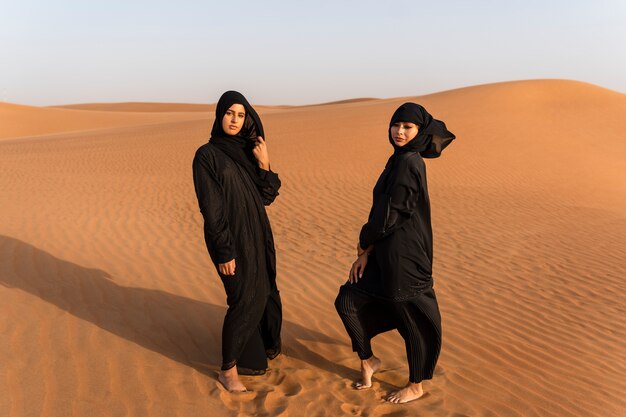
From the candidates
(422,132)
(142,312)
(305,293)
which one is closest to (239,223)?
(422,132)

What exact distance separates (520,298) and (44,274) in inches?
216

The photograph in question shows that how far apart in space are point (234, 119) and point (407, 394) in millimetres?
2275

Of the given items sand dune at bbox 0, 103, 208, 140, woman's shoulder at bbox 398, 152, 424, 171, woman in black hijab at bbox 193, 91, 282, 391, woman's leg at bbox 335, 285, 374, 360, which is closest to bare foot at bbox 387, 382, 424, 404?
woman's leg at bbox 335, 285, 374, 360

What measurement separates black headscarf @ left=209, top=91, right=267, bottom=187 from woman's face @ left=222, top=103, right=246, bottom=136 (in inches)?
0.9

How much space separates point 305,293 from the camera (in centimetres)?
648

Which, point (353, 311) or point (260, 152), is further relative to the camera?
point (260, 152)

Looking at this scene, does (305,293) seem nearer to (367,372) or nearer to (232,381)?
(367,372)

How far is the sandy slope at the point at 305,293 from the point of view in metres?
4.00

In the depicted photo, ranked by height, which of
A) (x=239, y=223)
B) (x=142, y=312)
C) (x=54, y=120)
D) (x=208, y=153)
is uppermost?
(x=208, y=153)

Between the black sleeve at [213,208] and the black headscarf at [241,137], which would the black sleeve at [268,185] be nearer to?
the black headscarf at [241,137]

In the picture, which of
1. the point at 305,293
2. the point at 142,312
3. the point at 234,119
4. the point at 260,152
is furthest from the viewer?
the point at 305,293

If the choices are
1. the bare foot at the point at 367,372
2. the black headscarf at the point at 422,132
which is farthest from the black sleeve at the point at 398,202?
the bare foot at the point at 367,372

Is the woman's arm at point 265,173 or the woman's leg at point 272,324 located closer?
the woman's arm at point 265,173

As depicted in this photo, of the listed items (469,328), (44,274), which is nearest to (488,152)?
(469,328)
